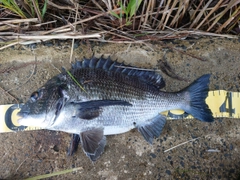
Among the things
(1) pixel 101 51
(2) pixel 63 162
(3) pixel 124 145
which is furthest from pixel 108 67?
(2) pixel 63 162

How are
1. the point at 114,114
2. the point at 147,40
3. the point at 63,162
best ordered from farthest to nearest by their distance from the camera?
1. the point at 147,40
2. the point at 63,162
3. the point at 114,114

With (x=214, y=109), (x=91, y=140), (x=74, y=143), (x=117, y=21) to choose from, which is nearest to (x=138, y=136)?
(x=91, y=140)

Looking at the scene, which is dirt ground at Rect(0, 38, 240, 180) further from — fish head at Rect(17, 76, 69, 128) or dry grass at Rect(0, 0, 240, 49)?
fish head at Rect(17, 76, 69, 128)

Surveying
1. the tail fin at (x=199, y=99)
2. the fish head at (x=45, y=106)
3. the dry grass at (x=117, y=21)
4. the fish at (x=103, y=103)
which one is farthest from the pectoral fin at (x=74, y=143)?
the tail fin at (x=199, y=99)

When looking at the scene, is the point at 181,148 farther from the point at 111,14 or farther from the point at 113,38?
the point at 111,14

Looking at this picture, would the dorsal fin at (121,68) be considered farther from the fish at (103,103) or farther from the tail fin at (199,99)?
the tail fin at (199,99)

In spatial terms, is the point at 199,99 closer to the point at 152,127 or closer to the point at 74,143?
the point at 152,127

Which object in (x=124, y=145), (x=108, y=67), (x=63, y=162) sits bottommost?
(x=63, y=162)
